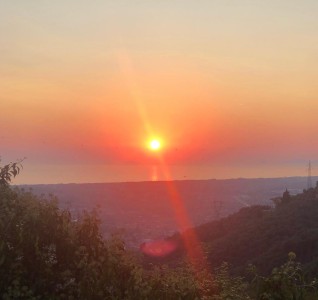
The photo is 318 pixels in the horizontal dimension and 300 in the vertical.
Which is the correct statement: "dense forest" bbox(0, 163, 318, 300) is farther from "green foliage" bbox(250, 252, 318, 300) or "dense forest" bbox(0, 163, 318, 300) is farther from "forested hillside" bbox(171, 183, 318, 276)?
"forested hillside" bbox(171, 183, 318, 276)

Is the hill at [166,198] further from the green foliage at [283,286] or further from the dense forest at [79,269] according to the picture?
the green foliage at [283,286]

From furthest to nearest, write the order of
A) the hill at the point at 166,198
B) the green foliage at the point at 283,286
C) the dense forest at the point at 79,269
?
the hill at the point at 166,198 → the green foliage at the point at 283,286 → the dense forest at the point at 79,269

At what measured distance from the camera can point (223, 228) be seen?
67.3 metres

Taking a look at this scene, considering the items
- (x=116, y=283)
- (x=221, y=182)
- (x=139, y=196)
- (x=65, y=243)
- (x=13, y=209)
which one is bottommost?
(x=116, y=283)

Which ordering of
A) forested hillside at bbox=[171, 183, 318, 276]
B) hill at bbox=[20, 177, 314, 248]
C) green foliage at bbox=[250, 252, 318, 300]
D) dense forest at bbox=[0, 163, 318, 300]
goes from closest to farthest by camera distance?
dense forest at bbox=[0, 163, 318, 300] → green foliage at bbox=[250, 252, 318, 300] → forested hillside at bbox=[171, 183, 318, 276] → hill at bbox=[20, 177, 314, 248]

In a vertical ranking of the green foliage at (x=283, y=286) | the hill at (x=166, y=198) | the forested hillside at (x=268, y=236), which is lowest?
the green foliage at (x=283, y=286)

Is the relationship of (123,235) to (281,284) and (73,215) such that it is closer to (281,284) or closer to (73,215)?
(73,215)

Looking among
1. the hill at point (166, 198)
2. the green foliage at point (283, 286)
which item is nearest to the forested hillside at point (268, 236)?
the hill at point (166, 198)

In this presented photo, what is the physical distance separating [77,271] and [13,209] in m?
1.30

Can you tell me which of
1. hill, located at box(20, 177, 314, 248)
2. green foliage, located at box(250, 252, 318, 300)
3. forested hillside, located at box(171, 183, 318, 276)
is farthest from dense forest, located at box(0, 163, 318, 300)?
hill, located at box(20, 177, 314, 248)

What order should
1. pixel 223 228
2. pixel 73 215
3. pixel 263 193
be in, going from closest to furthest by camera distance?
pixel 73 215, pixel 223 228, pixel 263 193

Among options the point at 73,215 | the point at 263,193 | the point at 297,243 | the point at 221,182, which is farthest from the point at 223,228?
the point at 221,182

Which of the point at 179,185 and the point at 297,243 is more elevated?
the point at 179,185

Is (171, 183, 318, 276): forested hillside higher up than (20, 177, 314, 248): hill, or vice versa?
(20, 177, 314, 248): hill
